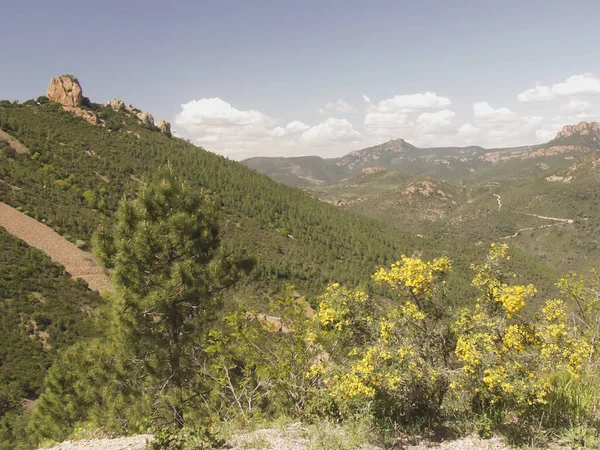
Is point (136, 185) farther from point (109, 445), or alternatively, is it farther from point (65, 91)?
point (109, 445)

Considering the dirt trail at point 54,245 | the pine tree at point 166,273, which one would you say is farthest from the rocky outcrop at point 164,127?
the pine tree at point 166,273

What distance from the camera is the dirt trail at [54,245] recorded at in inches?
1588

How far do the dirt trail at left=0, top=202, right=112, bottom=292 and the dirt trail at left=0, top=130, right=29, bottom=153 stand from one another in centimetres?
2516

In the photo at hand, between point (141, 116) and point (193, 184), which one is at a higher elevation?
point (141, 116)

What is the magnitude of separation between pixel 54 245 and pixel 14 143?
37265mm

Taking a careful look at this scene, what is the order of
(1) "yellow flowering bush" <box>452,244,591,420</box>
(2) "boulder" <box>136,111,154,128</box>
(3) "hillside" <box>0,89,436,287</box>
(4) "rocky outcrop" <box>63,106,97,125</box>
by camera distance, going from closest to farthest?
(1) "yellow flowering bush" <box>452,244,591,420</box> → (3) "hillside" <box>0,89,436,287</box> → (4) "rocky outcrop" <box>63,106,97,125</box> → (2) "boulder" <box>136,111,154,128</box>

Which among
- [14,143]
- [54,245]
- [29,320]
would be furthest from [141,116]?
[29,320]

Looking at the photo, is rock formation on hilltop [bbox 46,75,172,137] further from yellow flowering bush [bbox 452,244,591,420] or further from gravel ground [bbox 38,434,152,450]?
yellow flowering bush [bbox 452,244,591,420]

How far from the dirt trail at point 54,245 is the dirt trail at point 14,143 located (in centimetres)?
2516

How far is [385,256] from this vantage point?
8162cm

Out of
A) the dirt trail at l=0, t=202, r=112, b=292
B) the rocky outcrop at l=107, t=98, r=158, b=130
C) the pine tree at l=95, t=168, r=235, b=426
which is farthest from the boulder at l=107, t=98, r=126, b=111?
the pine tree at l=95, t=168, r=235, b=426

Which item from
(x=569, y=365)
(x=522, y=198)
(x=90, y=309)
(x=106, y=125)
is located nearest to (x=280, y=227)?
(x=90, y=309)

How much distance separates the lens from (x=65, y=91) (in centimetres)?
9619

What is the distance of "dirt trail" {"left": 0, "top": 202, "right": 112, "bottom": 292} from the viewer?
4034 cm
